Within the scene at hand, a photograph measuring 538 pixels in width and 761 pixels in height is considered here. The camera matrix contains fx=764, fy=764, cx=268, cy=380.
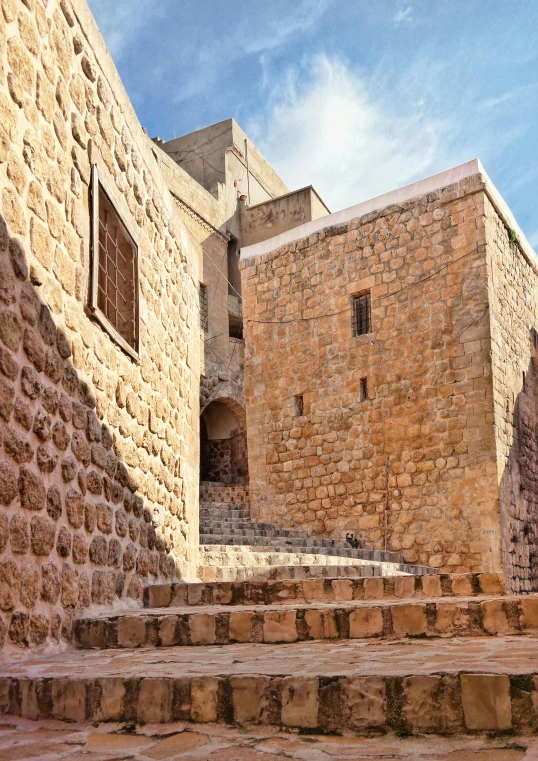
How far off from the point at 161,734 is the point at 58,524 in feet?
4.73

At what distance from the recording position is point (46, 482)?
3.46 metres

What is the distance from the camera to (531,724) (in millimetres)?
2092

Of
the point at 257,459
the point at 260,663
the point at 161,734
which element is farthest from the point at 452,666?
the point at 257,459

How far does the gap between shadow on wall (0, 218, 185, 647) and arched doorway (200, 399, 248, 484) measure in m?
14.1

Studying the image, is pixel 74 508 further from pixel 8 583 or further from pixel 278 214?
pixel 278 214

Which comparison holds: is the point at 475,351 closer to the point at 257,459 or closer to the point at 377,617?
the point at 257,459

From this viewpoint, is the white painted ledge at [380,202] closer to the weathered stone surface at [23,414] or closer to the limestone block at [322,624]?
the limestone block at [322,624]

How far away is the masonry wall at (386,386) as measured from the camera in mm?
9570

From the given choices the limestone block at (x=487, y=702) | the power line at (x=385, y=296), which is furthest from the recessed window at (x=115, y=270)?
the power line at (x=385, y=296)

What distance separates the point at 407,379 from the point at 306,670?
26.3 ft

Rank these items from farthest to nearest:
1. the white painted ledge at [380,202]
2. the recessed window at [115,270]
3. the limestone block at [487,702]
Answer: the white painted ledge at [380,202] → the recessed window at [115,270] → the limestone block at [487,702]

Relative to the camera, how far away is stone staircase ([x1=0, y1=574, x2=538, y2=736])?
2.21m

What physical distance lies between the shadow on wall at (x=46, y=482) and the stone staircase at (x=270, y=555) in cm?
157

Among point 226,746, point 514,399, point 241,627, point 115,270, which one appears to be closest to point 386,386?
point 514,399
